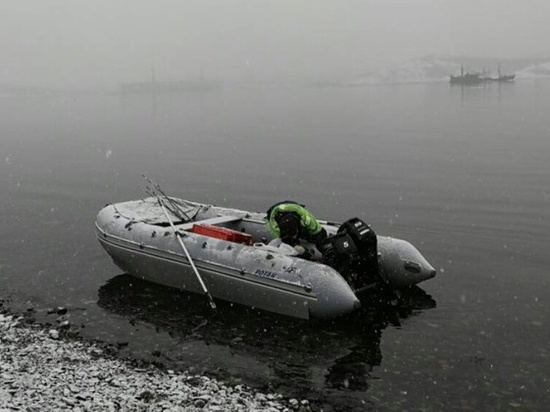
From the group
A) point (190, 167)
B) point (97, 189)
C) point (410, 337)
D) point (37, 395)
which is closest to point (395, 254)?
point (410, 337)

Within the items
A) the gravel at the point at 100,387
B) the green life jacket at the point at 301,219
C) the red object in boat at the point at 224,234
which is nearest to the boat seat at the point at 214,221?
the red object in boat at the point at 224,234

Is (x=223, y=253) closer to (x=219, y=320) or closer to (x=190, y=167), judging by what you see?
(x=219, y=320)

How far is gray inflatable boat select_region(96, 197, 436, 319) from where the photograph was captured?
10680mm

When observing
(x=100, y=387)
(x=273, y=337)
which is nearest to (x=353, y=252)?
(x=273, y=337)

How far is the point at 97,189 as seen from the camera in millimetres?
25484

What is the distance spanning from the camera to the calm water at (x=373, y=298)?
9219 mm

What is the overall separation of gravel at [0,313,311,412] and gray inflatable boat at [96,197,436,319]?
2416 mm

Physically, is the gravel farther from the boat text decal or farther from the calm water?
the boat text decal

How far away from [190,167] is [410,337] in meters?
22.9

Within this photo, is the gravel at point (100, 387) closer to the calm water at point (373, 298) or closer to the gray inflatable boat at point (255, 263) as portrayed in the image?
the calm water at point (373, 298)

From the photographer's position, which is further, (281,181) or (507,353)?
(281,181)

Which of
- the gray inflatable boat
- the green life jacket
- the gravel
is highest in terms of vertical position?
the green life jacket

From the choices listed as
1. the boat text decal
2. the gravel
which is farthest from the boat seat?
the gravel

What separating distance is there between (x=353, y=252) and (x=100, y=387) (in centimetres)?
493
